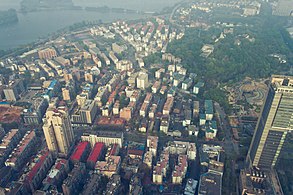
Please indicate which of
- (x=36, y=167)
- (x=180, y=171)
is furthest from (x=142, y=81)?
(x=36, y=167)

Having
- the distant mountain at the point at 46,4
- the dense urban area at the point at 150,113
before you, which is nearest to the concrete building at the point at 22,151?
the dense urban area at the point at 150,113

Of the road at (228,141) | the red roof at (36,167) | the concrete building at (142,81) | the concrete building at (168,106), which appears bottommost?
the road at (228,141)

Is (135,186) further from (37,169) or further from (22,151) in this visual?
(22,151)

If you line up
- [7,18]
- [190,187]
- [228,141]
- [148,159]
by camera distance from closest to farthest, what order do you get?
[190,187] < [148,159] < [228,141] < [7,18]

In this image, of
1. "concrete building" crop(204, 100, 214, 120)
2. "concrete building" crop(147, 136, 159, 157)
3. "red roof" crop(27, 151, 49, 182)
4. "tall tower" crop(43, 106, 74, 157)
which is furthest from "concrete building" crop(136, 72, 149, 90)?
"red roof" crop(27, 151, 49, 182)

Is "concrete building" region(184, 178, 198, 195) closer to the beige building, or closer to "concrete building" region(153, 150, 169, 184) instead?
"concrete building" region(153, 150, 169, 184)

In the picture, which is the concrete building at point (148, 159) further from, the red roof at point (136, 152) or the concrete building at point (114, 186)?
the concrete building at point (114, 186)

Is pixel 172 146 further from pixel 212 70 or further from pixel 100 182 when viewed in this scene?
pixel 212 70
